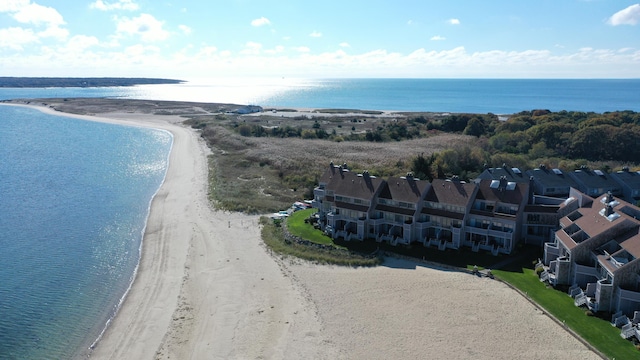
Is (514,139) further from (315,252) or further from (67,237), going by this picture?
(67,237)

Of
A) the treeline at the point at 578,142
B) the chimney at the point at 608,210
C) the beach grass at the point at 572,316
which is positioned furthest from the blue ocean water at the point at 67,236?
the treeline at the point at 578,142

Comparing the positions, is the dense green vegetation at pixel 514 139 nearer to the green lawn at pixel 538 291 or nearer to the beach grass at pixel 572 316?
the green lawn at pixel 538 291

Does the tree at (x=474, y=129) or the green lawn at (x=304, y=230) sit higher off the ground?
the tree at (x=474, y=129)

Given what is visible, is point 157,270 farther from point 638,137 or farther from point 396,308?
point 638,137

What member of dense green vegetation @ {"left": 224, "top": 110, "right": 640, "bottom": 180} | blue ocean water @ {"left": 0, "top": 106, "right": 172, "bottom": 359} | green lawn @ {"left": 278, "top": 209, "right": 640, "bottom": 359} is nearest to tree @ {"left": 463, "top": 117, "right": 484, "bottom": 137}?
dense green vegetation @ {"left": 224, "top": 110, "right": 640, "bottom": 180}

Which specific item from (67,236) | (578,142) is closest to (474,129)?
(578,142)

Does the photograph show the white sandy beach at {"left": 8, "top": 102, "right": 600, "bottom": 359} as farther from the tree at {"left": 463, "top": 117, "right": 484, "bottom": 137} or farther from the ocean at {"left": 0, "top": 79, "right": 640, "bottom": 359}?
the tree at {"left": 463, "top": 117, "right": 484, "bottom": 137}
